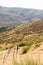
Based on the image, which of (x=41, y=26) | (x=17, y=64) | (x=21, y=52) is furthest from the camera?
(x=41, y=26)

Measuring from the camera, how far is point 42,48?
1221 cm

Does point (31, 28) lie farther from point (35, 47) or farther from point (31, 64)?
point (31, 64)

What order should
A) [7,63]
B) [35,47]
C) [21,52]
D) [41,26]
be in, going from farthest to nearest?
[41,26]
[35,47]
[21,52]
[7,63]

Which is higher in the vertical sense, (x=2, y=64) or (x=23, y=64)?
(x=23, y=64)

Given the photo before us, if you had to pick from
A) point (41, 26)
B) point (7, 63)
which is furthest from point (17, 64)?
point (41, 26)

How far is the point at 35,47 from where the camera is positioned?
1297cm

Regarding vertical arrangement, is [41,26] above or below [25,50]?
below

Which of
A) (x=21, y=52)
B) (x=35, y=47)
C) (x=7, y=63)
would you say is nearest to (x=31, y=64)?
(x=7, y=63)

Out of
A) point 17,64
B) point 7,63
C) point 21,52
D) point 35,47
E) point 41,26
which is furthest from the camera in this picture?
point 41,26

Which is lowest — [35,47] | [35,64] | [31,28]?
[31,28]

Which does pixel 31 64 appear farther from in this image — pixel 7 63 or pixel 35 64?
pixel 7 63

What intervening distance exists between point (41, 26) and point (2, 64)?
31.9 meters

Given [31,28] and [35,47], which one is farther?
[31,28]

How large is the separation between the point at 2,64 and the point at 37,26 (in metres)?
32.8
